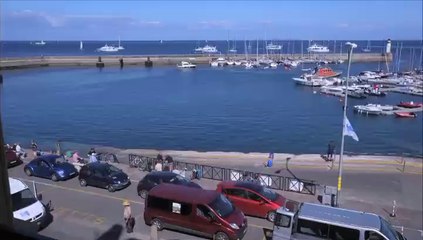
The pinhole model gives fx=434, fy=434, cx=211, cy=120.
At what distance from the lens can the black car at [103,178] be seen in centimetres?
2056

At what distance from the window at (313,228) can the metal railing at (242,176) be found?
8.61m

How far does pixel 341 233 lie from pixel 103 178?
12.0 m

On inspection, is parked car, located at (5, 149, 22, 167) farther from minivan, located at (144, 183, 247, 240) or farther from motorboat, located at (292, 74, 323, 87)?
motorboat, located at (292, 74, 323, 87)

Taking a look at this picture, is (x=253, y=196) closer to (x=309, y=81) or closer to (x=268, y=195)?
(x=268, y=195)

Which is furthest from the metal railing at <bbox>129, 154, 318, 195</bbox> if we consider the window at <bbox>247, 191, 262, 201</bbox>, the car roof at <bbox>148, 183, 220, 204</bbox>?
the car roof at <bbox>148, 183, 220, 204</bbox>

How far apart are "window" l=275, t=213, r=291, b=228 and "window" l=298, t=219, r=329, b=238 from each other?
40cm

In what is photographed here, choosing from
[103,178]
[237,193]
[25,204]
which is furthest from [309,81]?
[25,204]

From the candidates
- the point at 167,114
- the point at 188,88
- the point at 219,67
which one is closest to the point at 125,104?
the point at 167,114

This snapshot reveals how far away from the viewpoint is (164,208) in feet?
50.4

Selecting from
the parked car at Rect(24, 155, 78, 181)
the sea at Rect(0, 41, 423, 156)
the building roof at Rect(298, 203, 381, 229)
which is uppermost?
the building roof at Rect(298, 203, 381, 229)

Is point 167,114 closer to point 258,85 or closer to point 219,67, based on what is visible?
point 258,85

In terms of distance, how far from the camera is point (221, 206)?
15.2 m

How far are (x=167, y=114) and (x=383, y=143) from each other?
1215 inches

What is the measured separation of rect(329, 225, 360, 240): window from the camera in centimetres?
1270
